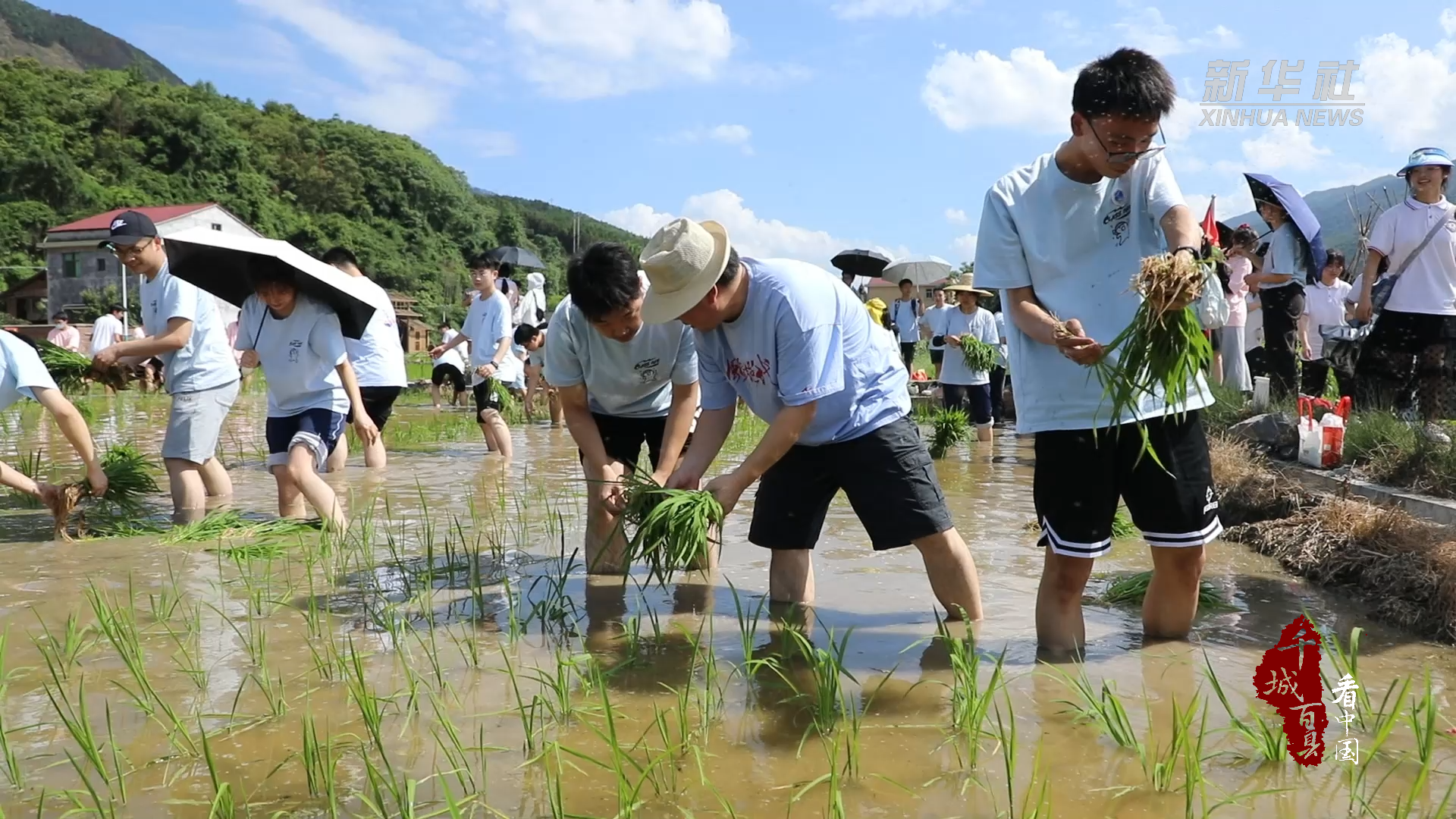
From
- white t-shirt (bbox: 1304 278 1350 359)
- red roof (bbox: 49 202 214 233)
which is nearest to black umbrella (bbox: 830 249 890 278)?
white t-shirt (bbox: 1304 278 1350 359)

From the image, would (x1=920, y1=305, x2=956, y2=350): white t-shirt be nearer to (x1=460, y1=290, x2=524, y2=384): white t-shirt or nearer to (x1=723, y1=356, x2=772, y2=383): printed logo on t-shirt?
(x1=460, y1=290, x2=524, y2=384): white t-shirt

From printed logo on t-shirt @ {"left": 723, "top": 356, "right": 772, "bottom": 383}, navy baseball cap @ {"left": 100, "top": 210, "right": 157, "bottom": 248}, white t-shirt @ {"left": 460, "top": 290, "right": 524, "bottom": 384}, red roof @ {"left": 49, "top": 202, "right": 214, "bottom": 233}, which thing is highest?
red roof @ {"left": 49, "top": 202, "right": 214, "bottom": 233}

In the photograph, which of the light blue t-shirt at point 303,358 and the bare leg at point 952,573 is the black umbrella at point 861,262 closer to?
the light blue t-shirt at point 303,358

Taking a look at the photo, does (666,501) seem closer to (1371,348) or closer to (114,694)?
(114,694)

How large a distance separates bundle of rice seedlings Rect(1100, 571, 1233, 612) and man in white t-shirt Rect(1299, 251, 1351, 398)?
4.57 m

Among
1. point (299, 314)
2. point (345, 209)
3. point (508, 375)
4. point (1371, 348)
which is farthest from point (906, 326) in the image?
point (345, 209)

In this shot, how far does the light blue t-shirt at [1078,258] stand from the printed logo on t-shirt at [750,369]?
0.72 meters

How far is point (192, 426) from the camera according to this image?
568 cm

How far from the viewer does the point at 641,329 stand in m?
4.07

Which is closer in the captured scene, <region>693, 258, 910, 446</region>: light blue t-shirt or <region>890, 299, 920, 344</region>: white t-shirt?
<region>693, 258, 910, 446</region>: light blue t-shirt

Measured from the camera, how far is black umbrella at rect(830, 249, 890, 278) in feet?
56.2

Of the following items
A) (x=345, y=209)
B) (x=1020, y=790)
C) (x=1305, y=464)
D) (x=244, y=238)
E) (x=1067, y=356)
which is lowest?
(x=1020, y=790)

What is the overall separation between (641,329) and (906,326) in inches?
394

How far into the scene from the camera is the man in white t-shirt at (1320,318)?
27.2 ft
